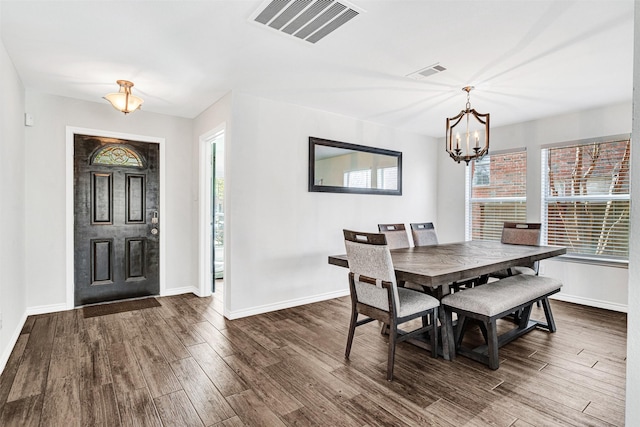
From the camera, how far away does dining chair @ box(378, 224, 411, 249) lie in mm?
3695

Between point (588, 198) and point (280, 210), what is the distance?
151 inches

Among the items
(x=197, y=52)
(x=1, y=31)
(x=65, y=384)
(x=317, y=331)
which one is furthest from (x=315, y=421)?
(x=1, y=31)

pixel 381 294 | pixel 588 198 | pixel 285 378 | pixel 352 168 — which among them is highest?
pixel 352 168

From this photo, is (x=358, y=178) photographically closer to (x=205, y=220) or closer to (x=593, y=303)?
(x=205, y=220)

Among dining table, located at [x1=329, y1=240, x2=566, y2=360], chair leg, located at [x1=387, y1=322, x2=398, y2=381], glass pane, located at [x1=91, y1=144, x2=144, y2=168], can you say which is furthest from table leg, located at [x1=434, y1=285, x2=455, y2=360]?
glass pane, located at [x1=91, y1=144, x2=144, y2=168]

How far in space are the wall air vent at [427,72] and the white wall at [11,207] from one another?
330 cm

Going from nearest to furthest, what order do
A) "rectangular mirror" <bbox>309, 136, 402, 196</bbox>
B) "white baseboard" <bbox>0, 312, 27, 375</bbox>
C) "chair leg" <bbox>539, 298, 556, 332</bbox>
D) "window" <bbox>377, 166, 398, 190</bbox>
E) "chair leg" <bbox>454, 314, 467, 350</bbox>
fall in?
"white baseboard" <bbox>0, 312, 27, 375</bbox>
"chair leg" <bbox>454, 314, 467, 350</bbox>
"chair leg" <bbox>539, 298, 556, 332</bbox>
"rectangular mirror" <bbox>309, 136, 402, 196</bbox>
"window" <bbox>377, 166, 398, 190</bbox>

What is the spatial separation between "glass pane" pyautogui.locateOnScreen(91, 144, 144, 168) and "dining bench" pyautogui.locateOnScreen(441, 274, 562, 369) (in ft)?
12.9

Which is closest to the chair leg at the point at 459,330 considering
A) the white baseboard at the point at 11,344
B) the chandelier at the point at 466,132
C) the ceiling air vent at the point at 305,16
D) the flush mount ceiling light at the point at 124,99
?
the chandelier at the point at 466,132

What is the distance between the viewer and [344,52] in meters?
2.65

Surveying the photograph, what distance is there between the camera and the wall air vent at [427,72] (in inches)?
115

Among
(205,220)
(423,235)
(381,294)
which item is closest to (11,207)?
(205,220)

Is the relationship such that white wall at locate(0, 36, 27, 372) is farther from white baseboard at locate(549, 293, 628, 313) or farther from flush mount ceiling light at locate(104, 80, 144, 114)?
white baseboard at locate(549, 293, 628, 313)

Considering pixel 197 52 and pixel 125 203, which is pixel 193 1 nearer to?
pixel 197 52
